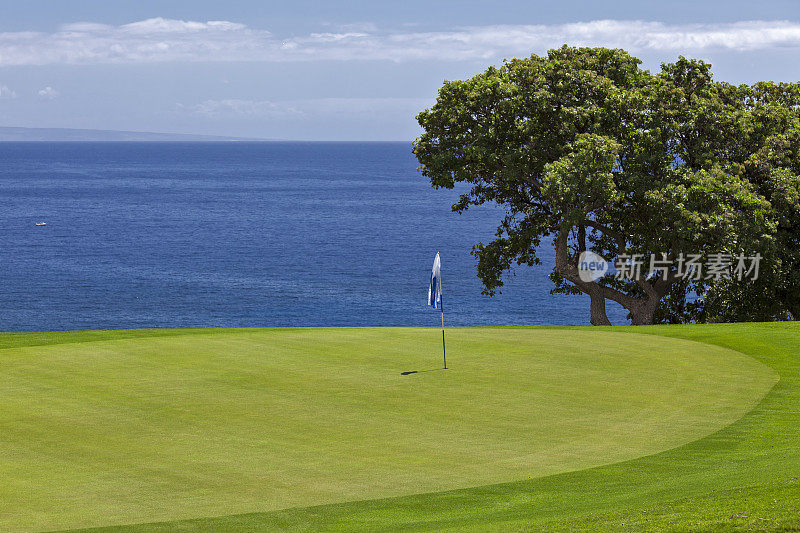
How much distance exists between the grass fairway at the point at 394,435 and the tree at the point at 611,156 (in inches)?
503

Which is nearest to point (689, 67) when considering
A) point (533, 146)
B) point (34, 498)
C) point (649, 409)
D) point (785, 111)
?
point (785, 111)

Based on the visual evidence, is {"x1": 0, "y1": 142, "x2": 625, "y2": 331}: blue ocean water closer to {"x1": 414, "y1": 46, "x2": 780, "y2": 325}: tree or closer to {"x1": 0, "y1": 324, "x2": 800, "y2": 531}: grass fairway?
{"x1": 414, "y1": 46, "x2": 780, "y2": 325}: tree

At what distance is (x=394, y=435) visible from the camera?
1377cm

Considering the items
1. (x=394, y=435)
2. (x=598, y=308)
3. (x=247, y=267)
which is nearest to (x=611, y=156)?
(x=598, y=308)

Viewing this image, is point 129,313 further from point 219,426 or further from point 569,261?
point 219,426

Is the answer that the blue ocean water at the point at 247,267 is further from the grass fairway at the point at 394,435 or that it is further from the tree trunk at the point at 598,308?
the grass fairway at the point at 394,435

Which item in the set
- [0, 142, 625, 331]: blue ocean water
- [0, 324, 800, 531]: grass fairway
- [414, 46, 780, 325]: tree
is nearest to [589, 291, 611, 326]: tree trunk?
[414, 46, 780, 325]: tree

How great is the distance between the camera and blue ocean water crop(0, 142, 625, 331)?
71.0 metres

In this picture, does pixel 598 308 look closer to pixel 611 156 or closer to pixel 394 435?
pixel 611 156

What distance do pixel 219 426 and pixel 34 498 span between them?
11.6 feet

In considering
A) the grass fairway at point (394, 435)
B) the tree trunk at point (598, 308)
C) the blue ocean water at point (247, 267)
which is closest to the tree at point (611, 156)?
the tree trunk at point (598, 308)

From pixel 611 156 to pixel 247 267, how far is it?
67.0m

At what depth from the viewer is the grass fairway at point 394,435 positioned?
10.7 meters

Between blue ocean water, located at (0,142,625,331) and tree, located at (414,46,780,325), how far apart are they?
29.4m
